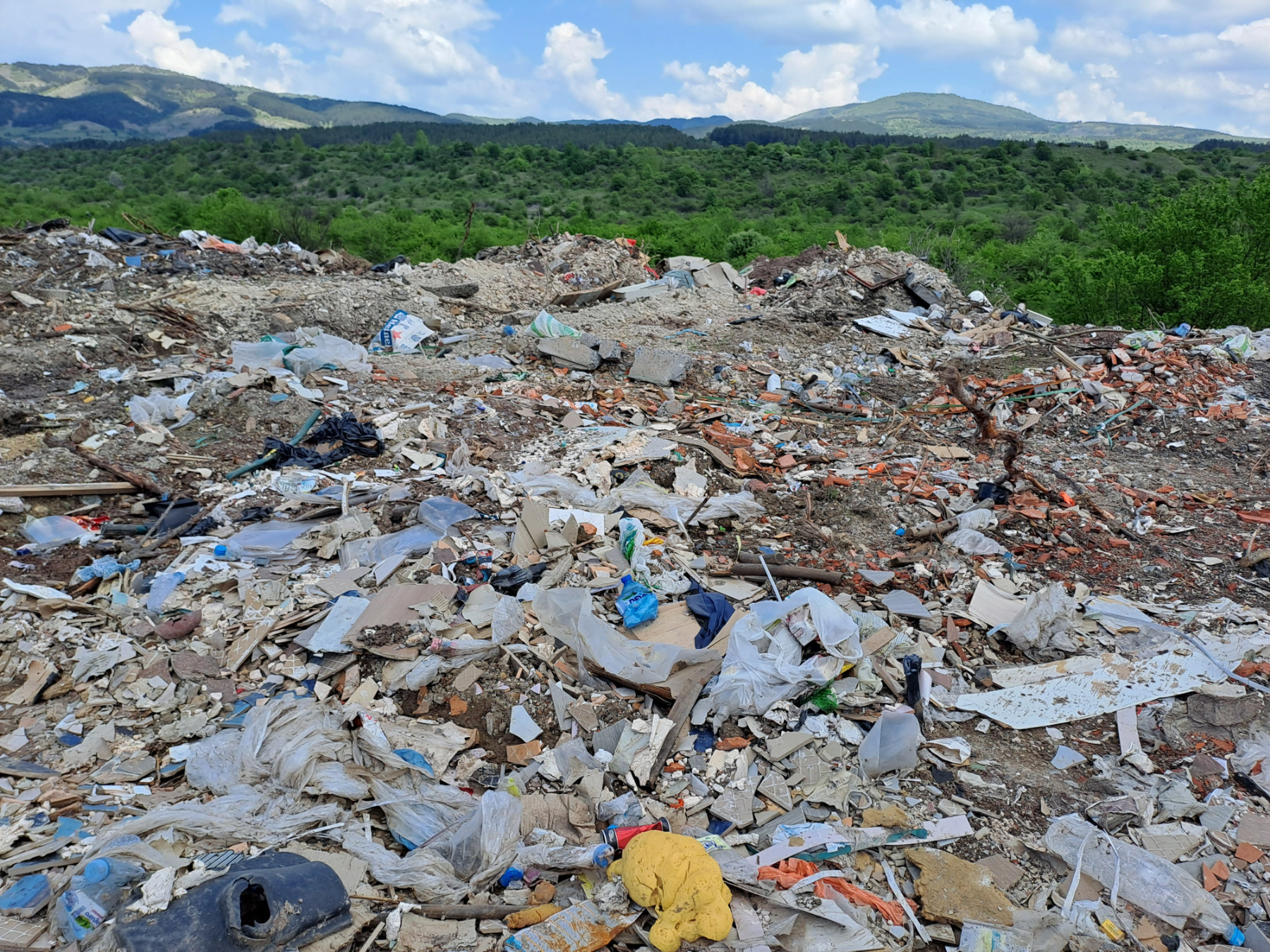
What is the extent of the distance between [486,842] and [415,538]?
240 centimetres

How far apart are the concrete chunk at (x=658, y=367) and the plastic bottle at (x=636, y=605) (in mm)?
4811

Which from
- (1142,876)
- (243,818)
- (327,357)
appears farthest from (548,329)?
(1142,876)

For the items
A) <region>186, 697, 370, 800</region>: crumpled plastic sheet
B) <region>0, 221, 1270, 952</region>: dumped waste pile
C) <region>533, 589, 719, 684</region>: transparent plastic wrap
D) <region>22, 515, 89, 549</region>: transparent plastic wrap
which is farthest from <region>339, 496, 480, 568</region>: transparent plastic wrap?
<region>22, 515, 89, 549</region>: transparent plastic wrap

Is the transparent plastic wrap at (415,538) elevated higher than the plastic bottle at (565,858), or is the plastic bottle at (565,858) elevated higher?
the transparent plastic wrap at (415,538)

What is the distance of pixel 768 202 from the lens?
41438mm

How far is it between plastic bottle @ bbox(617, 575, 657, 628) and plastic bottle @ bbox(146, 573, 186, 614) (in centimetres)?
256

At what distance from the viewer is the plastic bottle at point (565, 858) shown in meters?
2.72

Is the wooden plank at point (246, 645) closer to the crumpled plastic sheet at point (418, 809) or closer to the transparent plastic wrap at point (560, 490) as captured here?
the crumpled plastic sheet at point (418, 809)

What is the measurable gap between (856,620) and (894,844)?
4.39 feet

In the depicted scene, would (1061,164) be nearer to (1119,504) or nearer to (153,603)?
(1119,504)

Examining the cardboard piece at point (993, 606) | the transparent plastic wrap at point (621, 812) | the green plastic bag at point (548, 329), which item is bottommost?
the transparent plastic wrap at point (621, 812)

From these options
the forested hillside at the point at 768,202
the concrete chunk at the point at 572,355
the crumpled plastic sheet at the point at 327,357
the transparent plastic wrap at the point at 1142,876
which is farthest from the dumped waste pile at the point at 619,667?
the forested hillside at the point at 768,202

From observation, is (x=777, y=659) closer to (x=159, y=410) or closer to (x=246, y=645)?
(x=246, y=645)

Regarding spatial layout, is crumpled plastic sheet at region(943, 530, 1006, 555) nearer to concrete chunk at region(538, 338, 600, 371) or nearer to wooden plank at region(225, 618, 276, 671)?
wooden plank at region(225, 618, 276, 671)
